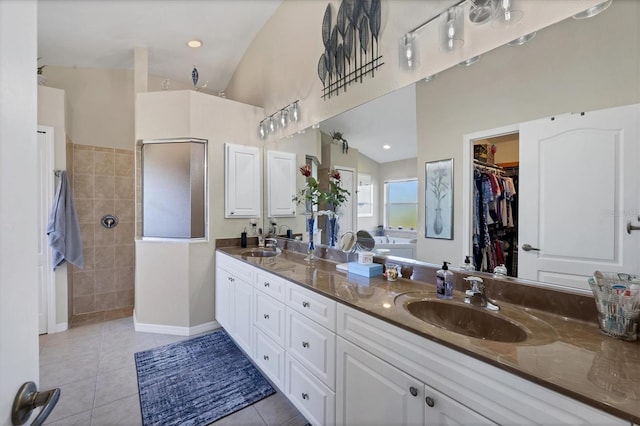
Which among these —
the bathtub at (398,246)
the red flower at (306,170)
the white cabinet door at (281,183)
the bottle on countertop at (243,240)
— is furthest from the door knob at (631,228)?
the bottle on countertop at (243,240)

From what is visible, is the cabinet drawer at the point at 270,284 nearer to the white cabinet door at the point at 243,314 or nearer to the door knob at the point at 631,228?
the white cabinet door at the point at 243,314

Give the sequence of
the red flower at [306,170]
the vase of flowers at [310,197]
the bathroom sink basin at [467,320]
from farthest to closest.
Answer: the red flower at [306,170]
the vase of flowers at [310,197]
the bathroom sink basin at [467,320]

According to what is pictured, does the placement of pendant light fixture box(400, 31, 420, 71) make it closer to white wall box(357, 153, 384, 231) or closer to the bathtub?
white wall box(357, 153, 384, 231)

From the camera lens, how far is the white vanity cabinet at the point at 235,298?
2354mm

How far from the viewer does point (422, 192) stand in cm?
171

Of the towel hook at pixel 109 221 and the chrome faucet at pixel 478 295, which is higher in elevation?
the towel hook at pixel 109 221

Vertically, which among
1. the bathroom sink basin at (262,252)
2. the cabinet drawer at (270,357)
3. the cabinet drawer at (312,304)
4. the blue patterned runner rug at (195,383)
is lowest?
the blue patterned runner rug at (195,383)

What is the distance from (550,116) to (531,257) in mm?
616

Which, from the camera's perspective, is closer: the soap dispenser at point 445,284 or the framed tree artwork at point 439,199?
the soap dispenser at point 445,284

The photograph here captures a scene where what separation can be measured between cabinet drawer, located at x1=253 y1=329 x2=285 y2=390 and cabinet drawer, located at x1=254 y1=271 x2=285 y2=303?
0.33m

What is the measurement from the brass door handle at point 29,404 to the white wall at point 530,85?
1.62 metres

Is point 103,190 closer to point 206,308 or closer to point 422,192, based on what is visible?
point 206,308

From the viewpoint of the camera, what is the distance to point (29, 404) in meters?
0.53

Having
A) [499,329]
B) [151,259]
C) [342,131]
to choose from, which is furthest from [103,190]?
[499,329]
